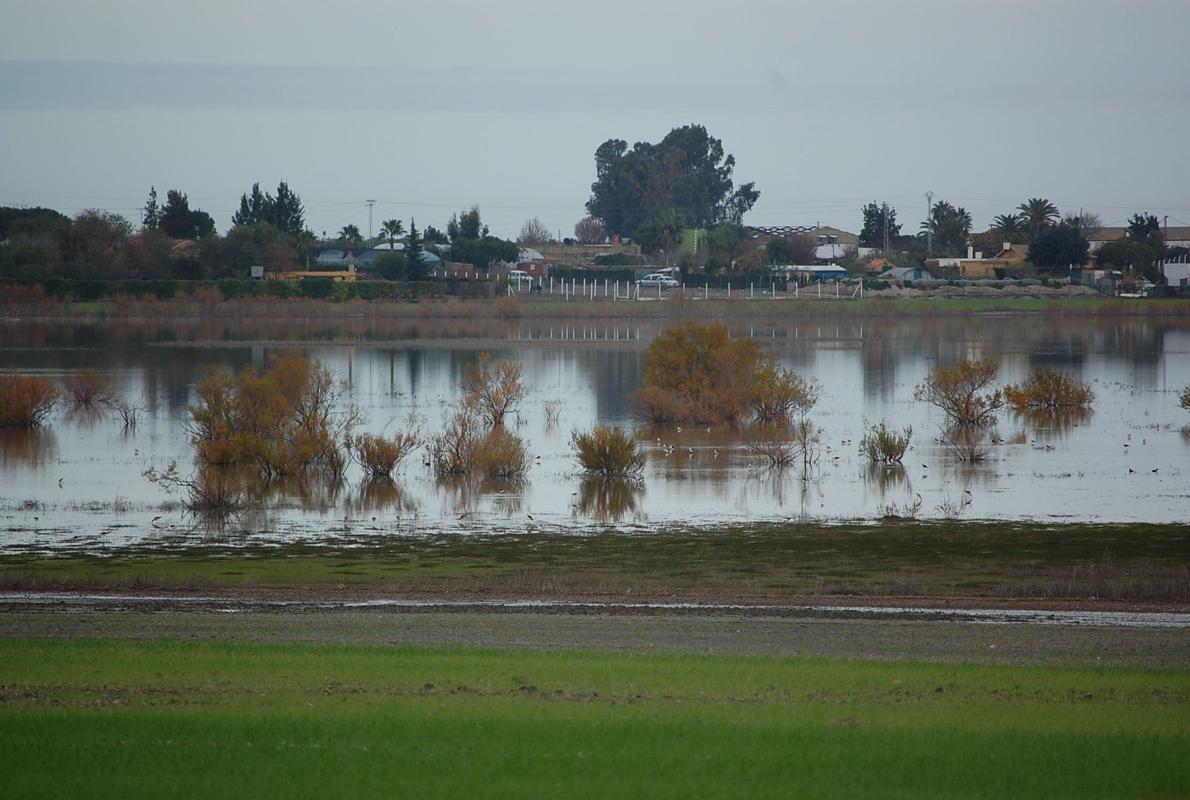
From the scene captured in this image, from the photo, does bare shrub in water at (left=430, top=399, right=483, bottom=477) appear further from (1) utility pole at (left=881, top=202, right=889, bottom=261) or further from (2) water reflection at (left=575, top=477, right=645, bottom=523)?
(1) utility pole at (left=881, top=202, right=889, bottom=261)

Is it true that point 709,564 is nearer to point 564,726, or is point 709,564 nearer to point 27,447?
point 564,726

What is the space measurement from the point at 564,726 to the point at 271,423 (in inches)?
1148

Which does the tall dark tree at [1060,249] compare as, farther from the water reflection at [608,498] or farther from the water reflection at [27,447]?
the water reflection at [608,498]

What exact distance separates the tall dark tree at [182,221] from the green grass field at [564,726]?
504 ft

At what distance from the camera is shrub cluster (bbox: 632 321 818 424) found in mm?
49031

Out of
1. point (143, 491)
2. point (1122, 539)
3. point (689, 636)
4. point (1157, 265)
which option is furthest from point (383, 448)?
point (1157, 265)

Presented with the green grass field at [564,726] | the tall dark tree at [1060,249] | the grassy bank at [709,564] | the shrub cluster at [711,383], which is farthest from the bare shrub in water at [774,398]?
the tall dark tree at [1060,249]

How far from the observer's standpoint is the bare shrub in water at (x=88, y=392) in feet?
177

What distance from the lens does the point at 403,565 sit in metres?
23.8

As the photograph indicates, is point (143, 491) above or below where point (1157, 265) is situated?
below

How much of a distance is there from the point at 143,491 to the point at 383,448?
6159 millimetres

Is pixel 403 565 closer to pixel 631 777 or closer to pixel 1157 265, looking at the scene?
pixel 631 777

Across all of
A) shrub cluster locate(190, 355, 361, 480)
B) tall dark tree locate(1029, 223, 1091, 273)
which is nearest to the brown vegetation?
shrub cluster locate(190, 355, 361, 480)

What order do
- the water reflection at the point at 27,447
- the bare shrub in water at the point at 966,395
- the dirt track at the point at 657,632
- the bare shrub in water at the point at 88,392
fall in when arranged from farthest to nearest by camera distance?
1. the bare shrub in water at the point at 88,392
2. the bare shrub in water at the point at 966,395
3. the water reflection at the point at 27,447
4. the dirt track at the point at 657,632
